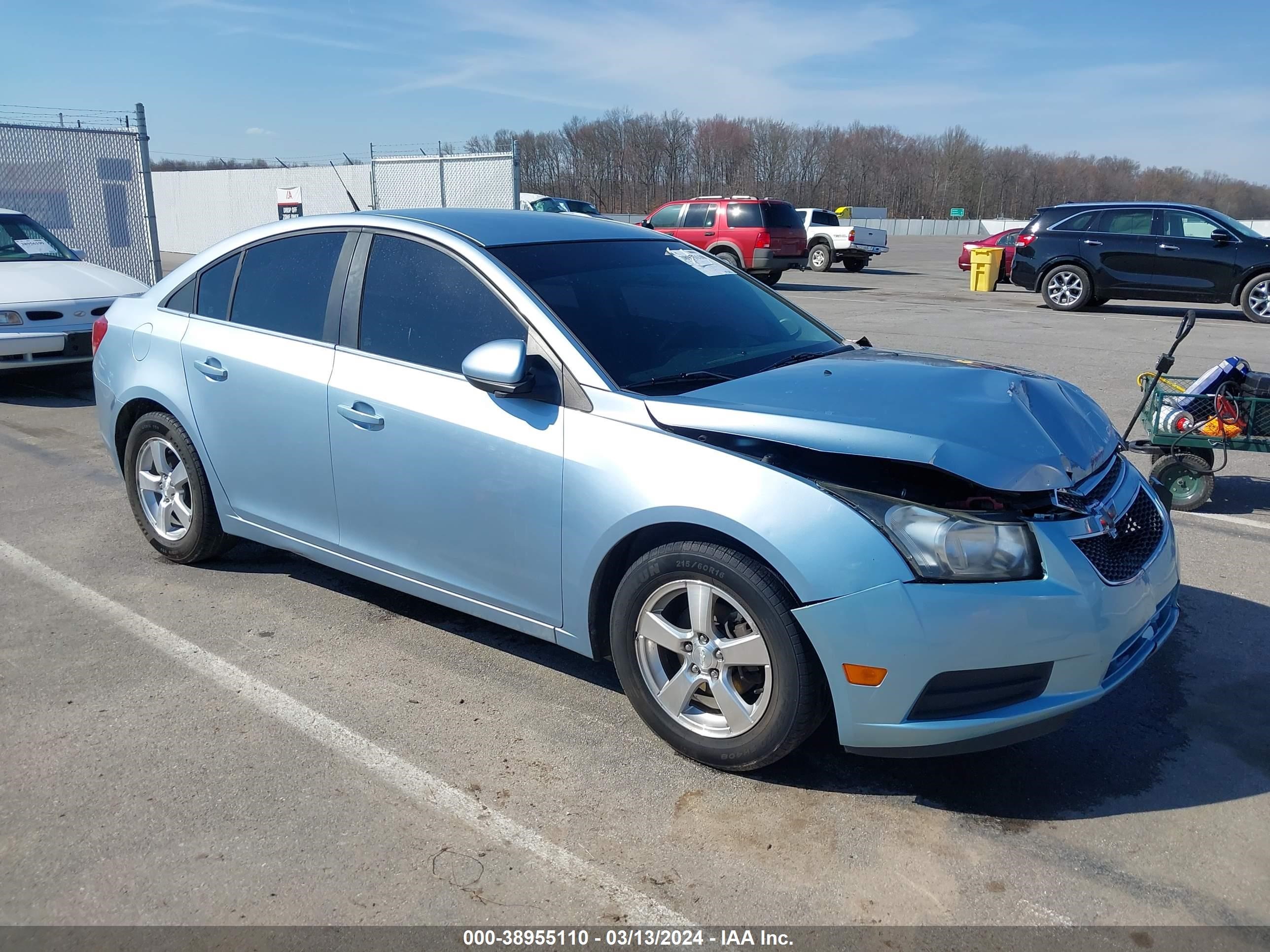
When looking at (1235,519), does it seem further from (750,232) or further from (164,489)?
(750,232)

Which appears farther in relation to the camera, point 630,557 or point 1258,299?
point 1258,299

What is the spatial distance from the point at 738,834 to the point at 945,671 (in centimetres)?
73

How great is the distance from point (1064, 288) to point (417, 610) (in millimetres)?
15516

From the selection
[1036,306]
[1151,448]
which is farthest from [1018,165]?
[1151,448]

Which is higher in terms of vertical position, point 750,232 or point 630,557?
point 750,232

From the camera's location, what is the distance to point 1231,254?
1563 cm

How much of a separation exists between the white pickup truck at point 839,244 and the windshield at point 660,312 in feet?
77.2

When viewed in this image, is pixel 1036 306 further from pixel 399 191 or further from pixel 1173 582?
pixel 1173 582

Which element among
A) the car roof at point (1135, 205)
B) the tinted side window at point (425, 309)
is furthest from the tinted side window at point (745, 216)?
the tinted side window at point (425, 309)

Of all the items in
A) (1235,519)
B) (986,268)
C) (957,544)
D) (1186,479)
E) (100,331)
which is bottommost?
(1235,519)

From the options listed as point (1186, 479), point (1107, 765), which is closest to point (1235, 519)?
point (1186, 479)

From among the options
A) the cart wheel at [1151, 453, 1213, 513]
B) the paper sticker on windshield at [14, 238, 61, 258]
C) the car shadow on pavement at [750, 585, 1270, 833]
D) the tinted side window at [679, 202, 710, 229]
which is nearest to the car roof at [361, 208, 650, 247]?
the car shadow on pavement at [750, 585, 1270, 833]

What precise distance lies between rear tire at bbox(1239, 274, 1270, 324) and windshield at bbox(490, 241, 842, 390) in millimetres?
14209

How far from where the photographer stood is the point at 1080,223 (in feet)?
54.7
